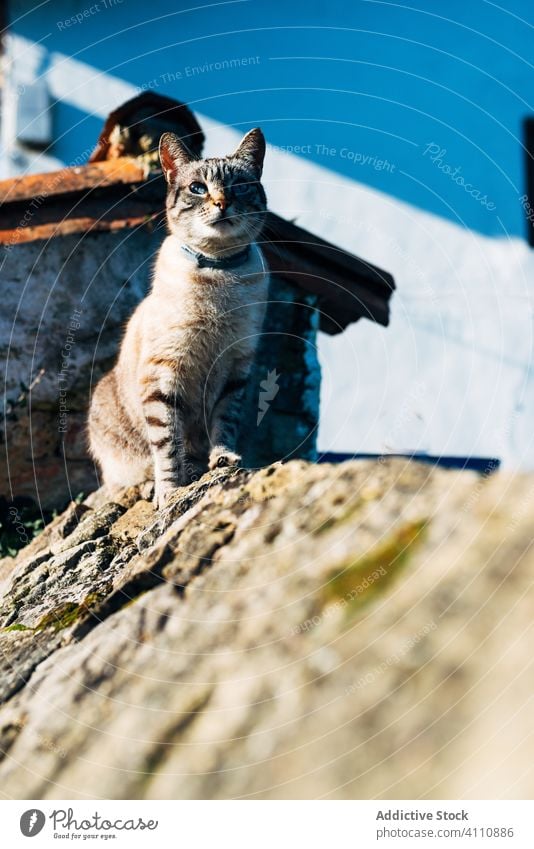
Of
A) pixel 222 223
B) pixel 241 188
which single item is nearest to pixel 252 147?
pixel 241 188

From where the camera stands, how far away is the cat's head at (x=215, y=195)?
18.6ft

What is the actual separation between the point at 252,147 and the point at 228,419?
5.76 ft

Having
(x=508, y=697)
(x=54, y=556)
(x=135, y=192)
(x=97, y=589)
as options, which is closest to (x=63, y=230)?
(x=135, y=192)

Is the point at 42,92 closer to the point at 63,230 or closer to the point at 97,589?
the point at 63,230

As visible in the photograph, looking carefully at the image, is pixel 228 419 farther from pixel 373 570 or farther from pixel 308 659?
pixel 308 659

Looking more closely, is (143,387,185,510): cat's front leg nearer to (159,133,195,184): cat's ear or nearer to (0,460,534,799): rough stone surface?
(159,133,195,184): cat's ear

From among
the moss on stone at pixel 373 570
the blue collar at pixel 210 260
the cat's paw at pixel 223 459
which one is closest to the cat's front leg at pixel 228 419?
the cat's paw at pixel 223 459

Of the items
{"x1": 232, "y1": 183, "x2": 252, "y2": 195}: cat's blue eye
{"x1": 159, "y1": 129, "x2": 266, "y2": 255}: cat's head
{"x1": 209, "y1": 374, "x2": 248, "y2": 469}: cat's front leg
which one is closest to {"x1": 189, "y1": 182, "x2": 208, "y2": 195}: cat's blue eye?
{"x1": 159, "y1": 129, "x2": 266, "y2": 255}: cat's head

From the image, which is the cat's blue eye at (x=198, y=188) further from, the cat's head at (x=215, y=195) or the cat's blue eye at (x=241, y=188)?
the cat's blue eye at (x=241, y=188)

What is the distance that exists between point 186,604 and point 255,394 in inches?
153

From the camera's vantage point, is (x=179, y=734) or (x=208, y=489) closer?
(x=179, y=734)

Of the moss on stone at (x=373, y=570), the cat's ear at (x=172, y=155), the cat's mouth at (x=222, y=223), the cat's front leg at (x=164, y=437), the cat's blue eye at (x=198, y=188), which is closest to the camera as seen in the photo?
the moss on stone at (x=373, y=570)

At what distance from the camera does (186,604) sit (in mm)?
3383

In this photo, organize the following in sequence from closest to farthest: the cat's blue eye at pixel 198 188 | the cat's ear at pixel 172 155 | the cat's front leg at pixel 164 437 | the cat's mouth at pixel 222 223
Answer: the cat's front leg at pixel 164 437 < the cat's mouth at pixel 222 223 < the cat's blue eye at pixel 198 188 < the cat's ear at pixel 172 155
